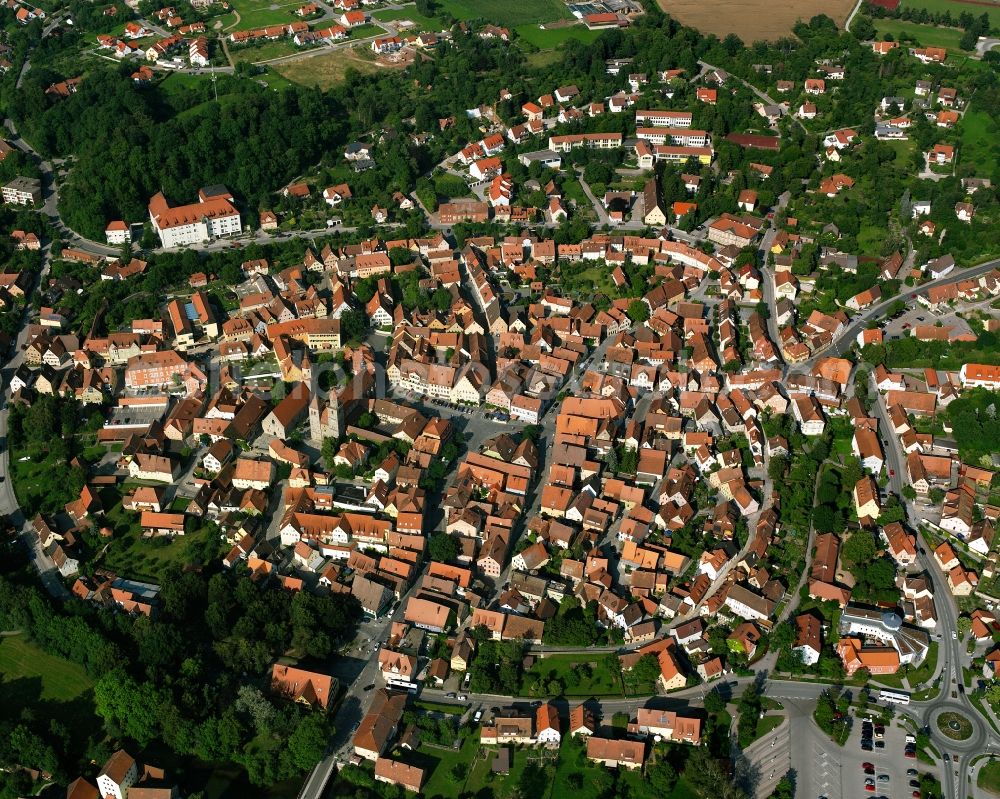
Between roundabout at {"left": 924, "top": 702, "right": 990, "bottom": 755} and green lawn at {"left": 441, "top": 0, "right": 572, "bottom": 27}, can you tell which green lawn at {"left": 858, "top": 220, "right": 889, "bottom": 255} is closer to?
roundabout at {"left": 924, "top": 702, "right": 990, "bottom": 755}

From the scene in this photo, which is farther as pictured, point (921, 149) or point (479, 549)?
point (921, 149)

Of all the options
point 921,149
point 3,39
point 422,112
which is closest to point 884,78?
point 921,149

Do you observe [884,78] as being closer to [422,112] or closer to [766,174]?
[766,174]

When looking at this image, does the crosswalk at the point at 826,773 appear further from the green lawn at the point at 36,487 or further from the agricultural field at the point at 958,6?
the agricultural field at the point at 958,6

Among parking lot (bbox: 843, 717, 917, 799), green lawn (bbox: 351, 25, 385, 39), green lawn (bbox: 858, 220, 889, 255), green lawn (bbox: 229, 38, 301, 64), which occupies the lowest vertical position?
parking lot (bbox: 843, 717, 917, 799)

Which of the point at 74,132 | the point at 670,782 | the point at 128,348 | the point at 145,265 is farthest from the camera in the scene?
the point at 74,132

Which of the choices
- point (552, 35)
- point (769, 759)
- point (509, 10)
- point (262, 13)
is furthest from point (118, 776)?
point (509, 10)

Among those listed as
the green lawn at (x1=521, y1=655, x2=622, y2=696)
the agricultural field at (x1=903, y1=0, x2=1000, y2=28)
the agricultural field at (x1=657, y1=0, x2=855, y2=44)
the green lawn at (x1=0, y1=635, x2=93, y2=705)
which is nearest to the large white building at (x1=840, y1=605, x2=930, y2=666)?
the green lawn at (x1=521, y1=655, x2=622, y2=696)
